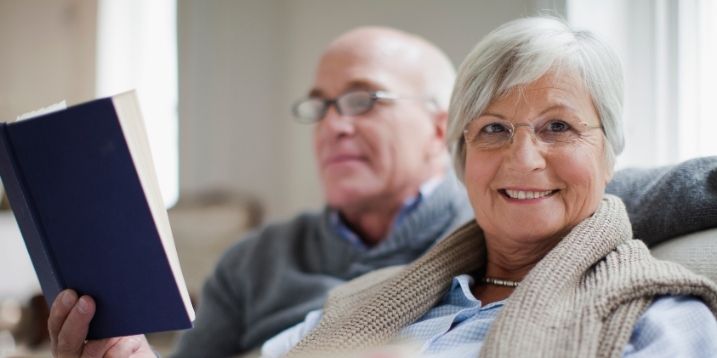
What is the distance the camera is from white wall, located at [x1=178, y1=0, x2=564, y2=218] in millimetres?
3225

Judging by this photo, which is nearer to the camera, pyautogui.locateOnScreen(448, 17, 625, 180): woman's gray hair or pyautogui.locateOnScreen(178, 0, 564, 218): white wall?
pyautogui.locateOnScreen(448, 17, 625, 180): woman's gray hair

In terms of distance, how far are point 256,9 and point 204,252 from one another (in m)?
1.15

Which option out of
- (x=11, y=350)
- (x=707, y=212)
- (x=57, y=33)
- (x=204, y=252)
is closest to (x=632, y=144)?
(x=707, y=212)

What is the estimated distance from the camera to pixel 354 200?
1.92m

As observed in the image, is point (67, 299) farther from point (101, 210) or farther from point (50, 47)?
point (50, 47)

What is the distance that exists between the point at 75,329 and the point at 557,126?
0.78 m

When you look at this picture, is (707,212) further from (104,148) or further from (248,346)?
(248,346)

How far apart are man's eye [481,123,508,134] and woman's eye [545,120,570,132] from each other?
0.22 feet

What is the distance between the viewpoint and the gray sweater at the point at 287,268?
70.9 inches

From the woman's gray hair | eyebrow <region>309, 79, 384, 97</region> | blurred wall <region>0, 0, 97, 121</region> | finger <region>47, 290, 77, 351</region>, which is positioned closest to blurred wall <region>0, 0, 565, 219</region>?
blurred wall <region>0, 0, 97, 121</region>

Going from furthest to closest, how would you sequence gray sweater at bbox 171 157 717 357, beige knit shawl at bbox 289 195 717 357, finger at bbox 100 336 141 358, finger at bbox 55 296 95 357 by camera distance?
gray sweater at bbox 171 157 717 357
finger at bbox 100 336 141 358
finger at bbox 55 296 95 357
beige knit shawl at bbox 289 195 717 357

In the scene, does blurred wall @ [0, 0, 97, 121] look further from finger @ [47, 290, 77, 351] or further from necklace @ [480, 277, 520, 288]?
necklace @ [480, 277, 520, 288]

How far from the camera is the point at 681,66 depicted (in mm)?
1699

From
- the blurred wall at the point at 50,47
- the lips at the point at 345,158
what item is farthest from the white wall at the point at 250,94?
the lips at the point at 345,158
